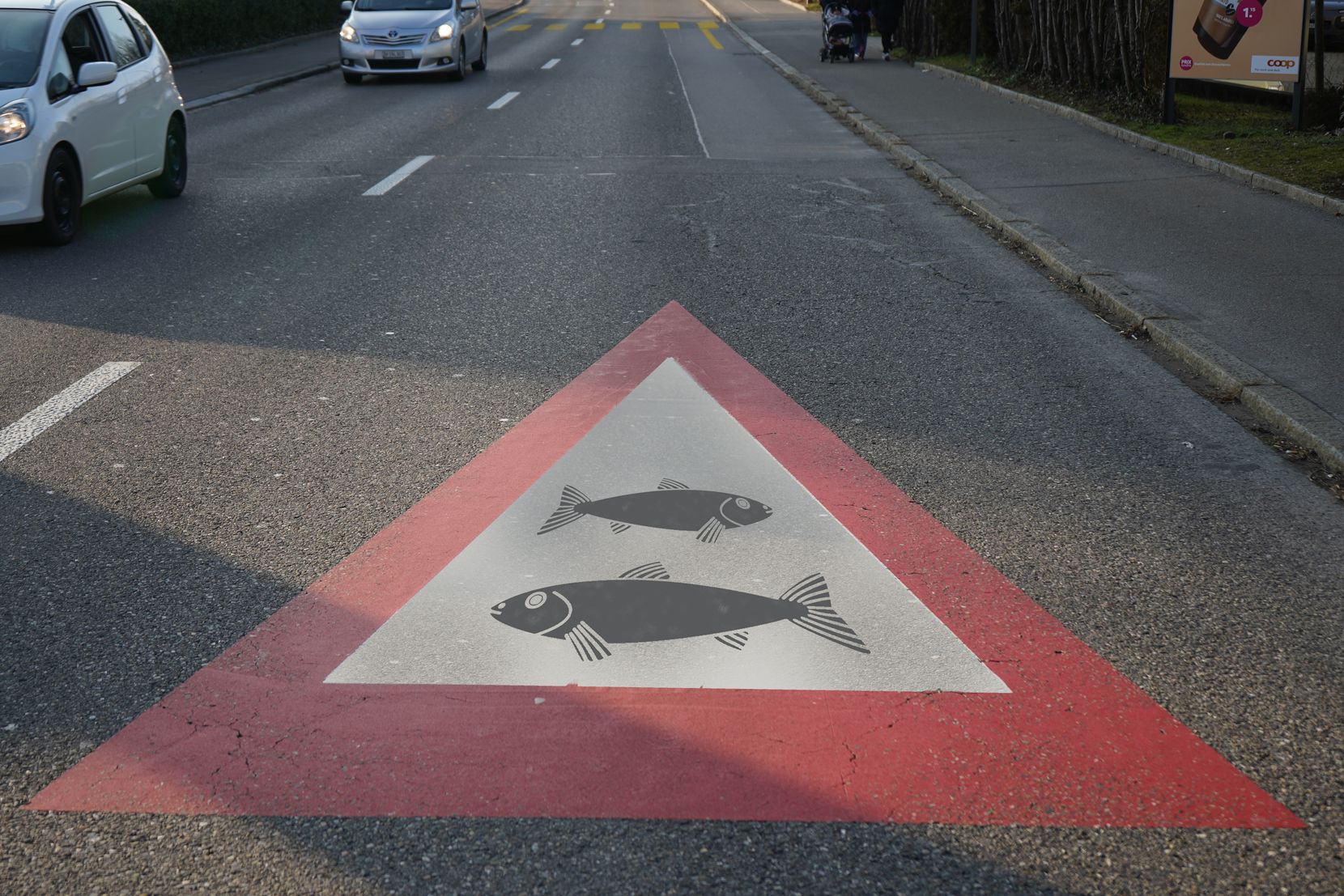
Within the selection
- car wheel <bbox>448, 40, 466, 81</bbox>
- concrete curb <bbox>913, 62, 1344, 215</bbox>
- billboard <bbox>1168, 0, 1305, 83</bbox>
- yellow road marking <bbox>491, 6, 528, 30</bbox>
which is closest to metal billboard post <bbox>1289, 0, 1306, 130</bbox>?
billboard <bbox>1168, 0, 1305, 83</bbox>

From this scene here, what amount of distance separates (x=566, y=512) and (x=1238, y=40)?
37.1ft

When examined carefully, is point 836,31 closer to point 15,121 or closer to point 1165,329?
point 15,121

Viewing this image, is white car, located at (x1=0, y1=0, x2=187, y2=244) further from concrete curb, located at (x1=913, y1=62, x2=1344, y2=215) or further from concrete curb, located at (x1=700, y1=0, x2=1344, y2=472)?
concrete curb, located at (x1=913, y1=62, x2=1344, y2=215)

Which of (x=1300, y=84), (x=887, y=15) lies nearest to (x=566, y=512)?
(x=1300, y=84)

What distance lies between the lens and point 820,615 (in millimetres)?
3641

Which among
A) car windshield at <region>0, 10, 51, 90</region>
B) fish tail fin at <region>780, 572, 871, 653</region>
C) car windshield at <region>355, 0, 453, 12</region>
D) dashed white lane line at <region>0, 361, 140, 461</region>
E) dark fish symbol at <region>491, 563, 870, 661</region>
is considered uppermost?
car windshield at <region>355, 0, 453, 12</region>

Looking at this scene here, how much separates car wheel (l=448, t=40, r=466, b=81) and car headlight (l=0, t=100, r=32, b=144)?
14.2m

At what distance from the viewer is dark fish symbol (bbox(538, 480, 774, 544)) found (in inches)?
167

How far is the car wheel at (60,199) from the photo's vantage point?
349 inches

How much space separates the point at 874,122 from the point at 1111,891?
46.2ft

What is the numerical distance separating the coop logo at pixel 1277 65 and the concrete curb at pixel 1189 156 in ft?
4.17

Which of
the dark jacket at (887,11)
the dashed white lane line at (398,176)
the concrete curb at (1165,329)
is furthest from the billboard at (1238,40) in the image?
the dark jacket at (887,11)

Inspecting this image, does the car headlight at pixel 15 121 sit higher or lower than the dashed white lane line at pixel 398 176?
higher

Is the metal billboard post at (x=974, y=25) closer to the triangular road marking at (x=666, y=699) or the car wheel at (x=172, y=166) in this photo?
the car wheel at (x=172, y=166)
